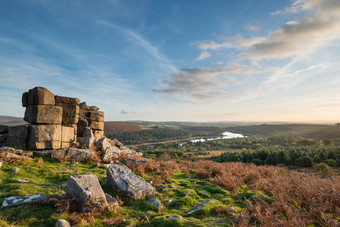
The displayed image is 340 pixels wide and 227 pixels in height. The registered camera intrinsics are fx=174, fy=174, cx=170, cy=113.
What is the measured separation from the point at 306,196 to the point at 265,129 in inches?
7411

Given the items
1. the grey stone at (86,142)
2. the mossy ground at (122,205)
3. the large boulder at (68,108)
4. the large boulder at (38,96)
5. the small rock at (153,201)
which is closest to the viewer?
the mossy ground at (122,205)

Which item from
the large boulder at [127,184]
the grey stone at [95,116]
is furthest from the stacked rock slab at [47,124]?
the large boulder at [127,184]

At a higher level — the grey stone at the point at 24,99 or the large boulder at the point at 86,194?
→ the grey stone at the point at 24,99

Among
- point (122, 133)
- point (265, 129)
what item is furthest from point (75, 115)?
point (265, 129)

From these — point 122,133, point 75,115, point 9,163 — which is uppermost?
point 75,115

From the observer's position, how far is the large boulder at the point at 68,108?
13.9 metres

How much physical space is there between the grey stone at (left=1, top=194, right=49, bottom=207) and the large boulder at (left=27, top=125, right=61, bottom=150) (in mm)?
7434

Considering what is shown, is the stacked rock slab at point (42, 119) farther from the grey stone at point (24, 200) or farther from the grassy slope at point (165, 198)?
the grey stone at point (24, 200)

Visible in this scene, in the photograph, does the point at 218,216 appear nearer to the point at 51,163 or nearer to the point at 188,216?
the point at 188,216

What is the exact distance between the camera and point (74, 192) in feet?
18.5

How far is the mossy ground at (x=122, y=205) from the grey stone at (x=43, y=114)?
10.4 ft

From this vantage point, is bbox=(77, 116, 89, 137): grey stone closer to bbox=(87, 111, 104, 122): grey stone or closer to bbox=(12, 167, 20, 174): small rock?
bbox=(87, 111, 104, 122): grey stone

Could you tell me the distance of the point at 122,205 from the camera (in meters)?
6.48

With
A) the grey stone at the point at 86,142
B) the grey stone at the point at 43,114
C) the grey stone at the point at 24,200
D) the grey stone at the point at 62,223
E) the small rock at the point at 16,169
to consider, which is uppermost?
the grey stone at the point at 43,114
